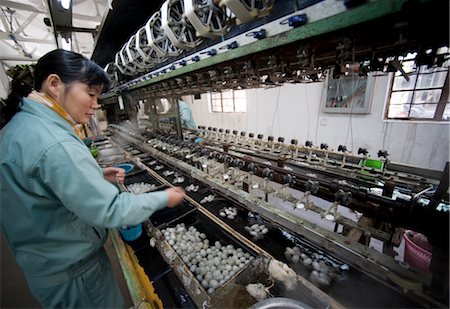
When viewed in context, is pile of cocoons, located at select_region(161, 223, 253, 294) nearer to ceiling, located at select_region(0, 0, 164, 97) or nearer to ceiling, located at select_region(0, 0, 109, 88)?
ceiling, located at select_region(0, 0, 164, 97)

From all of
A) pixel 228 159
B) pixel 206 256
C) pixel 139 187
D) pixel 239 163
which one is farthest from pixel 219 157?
pixel 139 187

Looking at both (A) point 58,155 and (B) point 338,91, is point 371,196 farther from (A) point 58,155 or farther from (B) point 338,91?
(B) point 338,91

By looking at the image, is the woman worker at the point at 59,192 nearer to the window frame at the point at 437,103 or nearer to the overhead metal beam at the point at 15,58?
the window frame at the point at 437,103

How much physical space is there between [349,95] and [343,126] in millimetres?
757

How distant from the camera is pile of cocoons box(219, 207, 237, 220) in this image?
6.15 feet

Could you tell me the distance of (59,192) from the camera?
0.79 metres

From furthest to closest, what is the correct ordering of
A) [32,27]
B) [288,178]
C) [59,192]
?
[32,27], [288,178], [59,192]

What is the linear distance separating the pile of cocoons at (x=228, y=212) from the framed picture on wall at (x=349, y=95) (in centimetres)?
Answer: 374

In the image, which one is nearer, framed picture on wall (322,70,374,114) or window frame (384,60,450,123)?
window frame (384,60,450,123)

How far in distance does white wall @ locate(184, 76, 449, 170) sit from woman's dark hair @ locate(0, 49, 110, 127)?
5250 millimetres

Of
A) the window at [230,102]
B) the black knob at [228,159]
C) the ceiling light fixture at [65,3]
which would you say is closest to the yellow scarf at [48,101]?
the black knob at [228,159]

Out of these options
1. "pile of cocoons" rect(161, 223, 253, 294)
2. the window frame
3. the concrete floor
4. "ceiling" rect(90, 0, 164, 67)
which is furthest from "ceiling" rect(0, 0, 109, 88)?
the window frame

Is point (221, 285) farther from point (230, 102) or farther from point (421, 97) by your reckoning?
point (230, 102)

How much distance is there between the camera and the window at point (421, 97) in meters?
3.55
